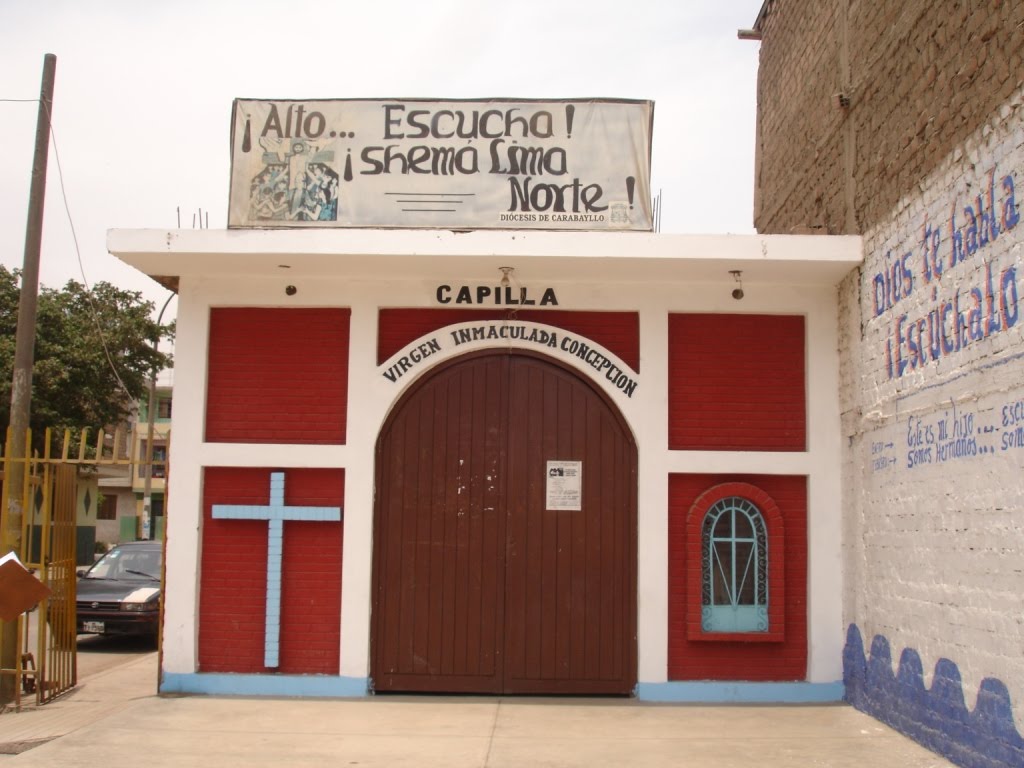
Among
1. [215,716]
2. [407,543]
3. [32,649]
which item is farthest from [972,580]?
[32,649]

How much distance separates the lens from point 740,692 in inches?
350

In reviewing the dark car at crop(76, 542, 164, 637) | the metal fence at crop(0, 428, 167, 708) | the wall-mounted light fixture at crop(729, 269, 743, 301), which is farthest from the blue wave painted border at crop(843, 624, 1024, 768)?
the dark car at crop(76, 542, 164, 637)

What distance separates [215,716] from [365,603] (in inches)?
58.4

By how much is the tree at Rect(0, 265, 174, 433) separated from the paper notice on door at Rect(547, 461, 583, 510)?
19505mm

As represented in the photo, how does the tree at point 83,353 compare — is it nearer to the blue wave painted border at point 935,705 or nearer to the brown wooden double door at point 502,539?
the brown wooden double door at point 502,539

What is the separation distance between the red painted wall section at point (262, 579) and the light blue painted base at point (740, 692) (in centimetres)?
275

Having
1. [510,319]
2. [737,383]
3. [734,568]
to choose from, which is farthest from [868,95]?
[734,568]

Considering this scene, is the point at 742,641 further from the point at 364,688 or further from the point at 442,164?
the point at 442,164

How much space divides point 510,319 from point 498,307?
150 mm

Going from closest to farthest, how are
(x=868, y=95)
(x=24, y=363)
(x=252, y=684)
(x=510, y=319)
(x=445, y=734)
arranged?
(x=445, y=734) < (x=868, y=95) < (x=252, y=684) < (x=510, y=319) < (x=24, y=363)

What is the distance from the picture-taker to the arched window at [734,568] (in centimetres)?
901

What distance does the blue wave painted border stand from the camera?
20.0 feet

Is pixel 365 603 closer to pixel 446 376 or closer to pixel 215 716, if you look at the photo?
pixel 215 716

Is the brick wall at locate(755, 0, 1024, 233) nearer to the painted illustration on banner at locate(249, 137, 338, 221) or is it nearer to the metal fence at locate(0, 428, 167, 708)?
the painted illustration on banner at locate(249, 137, 338, 221)
